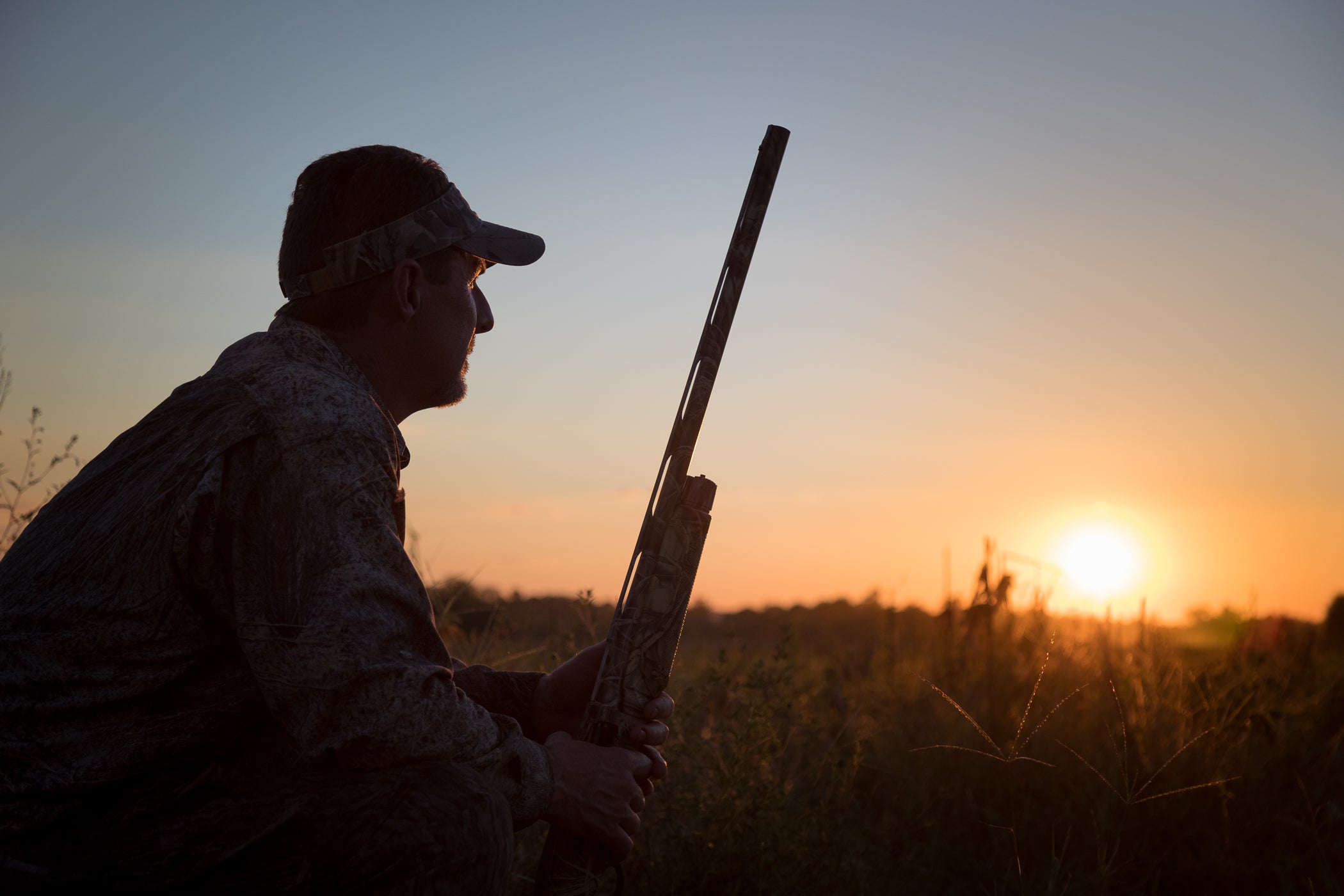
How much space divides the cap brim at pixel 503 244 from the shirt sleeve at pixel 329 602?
0.80 m

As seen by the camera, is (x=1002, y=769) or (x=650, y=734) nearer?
(x=650, y=734)

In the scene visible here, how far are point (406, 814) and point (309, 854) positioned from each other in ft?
0.73

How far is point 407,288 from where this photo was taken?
8.23 ft

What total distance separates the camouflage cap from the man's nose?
109 millimetres

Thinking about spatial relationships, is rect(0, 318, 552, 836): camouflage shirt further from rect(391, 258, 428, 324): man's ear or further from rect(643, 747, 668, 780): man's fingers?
rect(643, 747, 668, 780): man's fingers

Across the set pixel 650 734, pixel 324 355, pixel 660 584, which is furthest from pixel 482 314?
pixel 650 734

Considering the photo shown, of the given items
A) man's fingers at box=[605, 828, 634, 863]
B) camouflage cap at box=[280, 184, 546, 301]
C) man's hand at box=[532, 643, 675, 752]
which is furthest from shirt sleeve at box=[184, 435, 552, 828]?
man's hand at box=[532, 643, 675, 752]

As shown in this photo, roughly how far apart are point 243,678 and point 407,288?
3.48ft

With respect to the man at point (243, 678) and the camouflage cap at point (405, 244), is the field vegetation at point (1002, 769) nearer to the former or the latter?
the man at point (243, 678)

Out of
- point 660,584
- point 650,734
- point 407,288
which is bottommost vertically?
point 650,734

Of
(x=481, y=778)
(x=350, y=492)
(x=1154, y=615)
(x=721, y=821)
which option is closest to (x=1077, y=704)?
(x=1154, y=615)

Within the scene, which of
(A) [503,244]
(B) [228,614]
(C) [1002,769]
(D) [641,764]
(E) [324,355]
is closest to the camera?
(B) [228,614]

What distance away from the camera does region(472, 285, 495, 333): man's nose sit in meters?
2.76

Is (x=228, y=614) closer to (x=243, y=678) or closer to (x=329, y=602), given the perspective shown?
(x=243, y=678)
